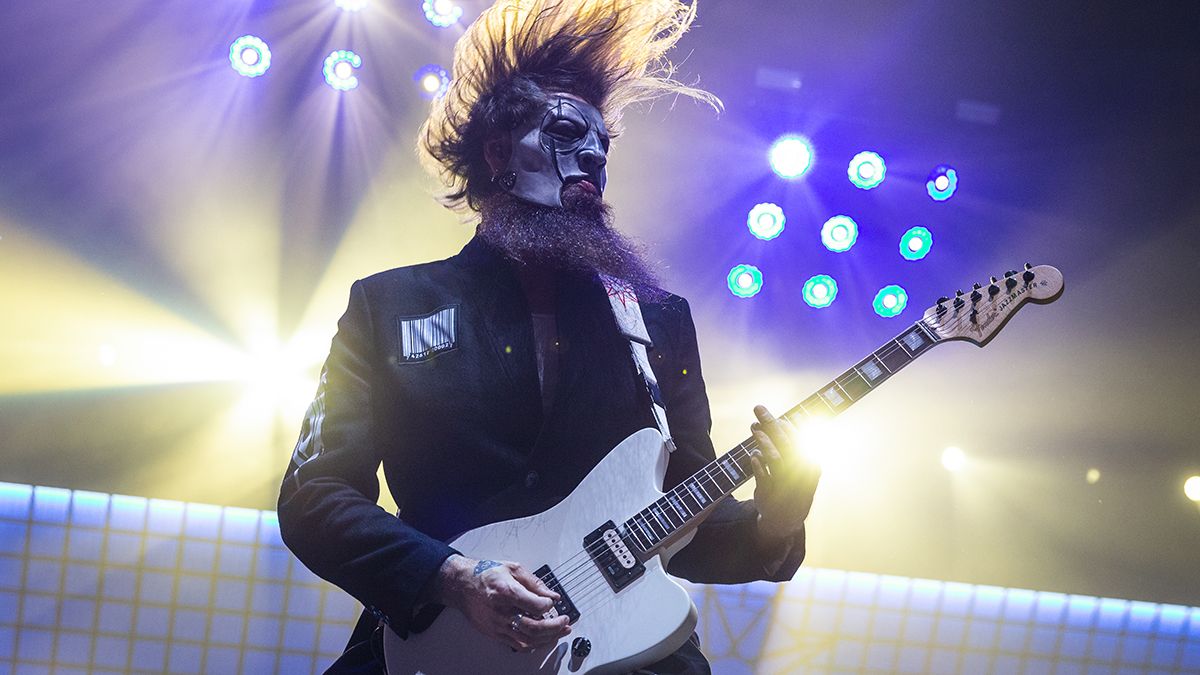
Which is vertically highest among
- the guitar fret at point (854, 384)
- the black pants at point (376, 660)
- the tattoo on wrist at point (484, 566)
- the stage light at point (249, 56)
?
the stage light at point (249, 56)

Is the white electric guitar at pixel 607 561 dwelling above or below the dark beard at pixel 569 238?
below

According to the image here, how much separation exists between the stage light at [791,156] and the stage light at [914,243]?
0.55 meters

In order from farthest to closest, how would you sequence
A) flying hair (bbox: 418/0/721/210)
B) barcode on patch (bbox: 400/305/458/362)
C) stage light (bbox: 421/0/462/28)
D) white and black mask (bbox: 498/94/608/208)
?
stage light (bbox: 421/0/462/28) < flying hair (bbox: 418/0/721/210) < white and black mask (bbox: 498/94/608/208) < barcode on patch (bbox: 400/305/458/362)

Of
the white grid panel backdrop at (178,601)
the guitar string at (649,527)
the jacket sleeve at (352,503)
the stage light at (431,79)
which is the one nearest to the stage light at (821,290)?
the white grid panel backdrop at (178,601)

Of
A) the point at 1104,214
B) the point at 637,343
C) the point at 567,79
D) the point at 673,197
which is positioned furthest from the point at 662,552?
the point at 1104,214

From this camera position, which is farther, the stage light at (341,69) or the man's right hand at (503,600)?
the stage light at (341,69)

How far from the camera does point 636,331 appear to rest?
92.5 inches

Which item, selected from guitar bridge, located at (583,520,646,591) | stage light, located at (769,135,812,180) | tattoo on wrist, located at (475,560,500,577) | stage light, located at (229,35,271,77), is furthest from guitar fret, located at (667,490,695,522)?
stage light, located at (229,35,271,77)

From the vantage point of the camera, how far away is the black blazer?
198cm

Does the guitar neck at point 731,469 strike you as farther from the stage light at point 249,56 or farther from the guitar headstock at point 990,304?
the stage light at point 249,56

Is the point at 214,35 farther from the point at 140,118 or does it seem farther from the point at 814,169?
the point at 814,169

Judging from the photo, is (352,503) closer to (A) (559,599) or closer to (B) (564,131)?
(A) (559,599)

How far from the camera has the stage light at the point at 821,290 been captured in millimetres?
4406

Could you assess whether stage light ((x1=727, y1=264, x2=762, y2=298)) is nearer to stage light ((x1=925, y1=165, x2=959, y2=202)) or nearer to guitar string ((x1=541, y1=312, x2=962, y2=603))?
stage light ((x1=925, y1=165, x2=959, y2=202))
